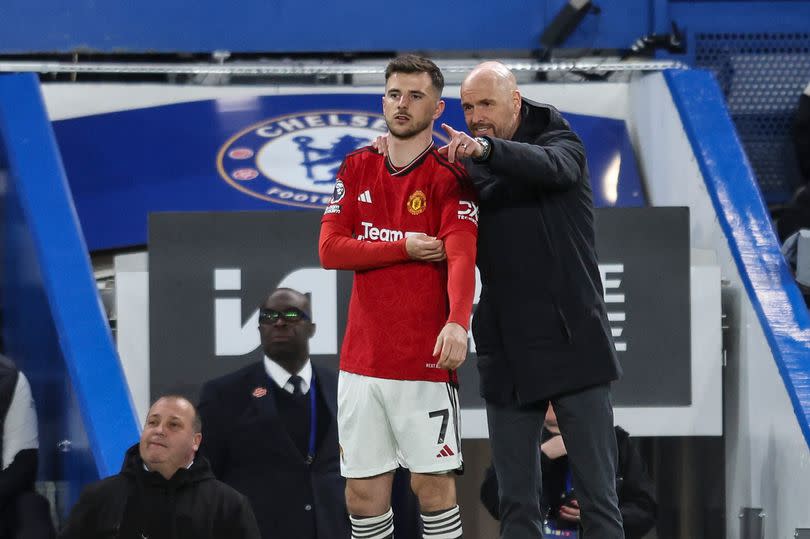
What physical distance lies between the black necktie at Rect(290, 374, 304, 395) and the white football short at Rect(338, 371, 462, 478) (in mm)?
1663

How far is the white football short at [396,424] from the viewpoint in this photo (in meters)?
3.59

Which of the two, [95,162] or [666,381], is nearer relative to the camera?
[666,381]

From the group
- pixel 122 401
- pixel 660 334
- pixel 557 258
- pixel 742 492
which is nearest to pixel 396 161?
pixel 557 258

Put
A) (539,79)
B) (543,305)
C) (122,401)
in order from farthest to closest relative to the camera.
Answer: (539,79), (122,401), (543,305)

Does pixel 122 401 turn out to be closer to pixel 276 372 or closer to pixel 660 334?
pixel 276 372

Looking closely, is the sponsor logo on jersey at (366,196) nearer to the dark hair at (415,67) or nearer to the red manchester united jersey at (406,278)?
the red manchester united jersey at (406,278)

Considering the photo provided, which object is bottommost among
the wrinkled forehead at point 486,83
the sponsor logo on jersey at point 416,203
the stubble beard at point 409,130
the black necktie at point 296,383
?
the black necktie at point 296,383

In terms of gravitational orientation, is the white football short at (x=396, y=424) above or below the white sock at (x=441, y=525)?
above

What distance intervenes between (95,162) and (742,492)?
3.15m

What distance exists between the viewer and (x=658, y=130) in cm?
648

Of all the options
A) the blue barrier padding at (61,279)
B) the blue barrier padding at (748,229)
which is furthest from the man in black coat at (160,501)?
the blue barrier padding at (748,229)

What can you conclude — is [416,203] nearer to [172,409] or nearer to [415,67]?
[415,67]

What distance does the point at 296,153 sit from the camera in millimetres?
6328

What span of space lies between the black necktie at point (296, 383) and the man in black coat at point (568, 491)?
784 mm
